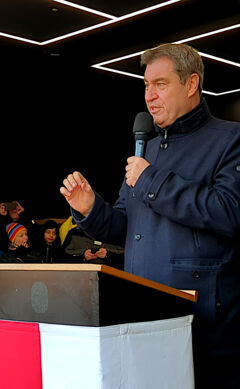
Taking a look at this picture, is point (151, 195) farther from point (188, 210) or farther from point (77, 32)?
point (77, 32)

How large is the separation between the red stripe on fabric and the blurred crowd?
4.57 metres

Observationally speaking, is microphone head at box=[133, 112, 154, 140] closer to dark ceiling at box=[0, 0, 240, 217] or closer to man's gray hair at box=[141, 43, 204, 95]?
man's gray hair at box=[141, 43, 204, 95]

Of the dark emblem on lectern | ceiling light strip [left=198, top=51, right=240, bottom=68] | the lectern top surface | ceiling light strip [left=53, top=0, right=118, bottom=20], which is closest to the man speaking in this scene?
the lectern top surface

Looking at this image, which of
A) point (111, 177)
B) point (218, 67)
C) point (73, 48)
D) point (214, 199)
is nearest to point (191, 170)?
point (214, 199)

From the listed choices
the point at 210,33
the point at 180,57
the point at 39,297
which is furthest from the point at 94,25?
the point at 39,297

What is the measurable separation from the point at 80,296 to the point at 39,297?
0.13 m

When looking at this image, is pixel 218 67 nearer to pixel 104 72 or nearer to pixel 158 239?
pixel 104 72

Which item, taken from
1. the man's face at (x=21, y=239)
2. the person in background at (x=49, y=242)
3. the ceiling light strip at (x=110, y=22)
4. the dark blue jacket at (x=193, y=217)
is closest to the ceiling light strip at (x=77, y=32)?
the ceiling light strip at (x=110, y=22)

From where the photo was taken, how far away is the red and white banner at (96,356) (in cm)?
139

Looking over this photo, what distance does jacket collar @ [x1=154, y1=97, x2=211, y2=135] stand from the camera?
6.59ft

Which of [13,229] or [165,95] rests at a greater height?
[165,95]

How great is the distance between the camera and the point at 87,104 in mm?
8430

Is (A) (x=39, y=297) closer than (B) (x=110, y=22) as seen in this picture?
Yes

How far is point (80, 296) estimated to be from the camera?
1.42 metres
